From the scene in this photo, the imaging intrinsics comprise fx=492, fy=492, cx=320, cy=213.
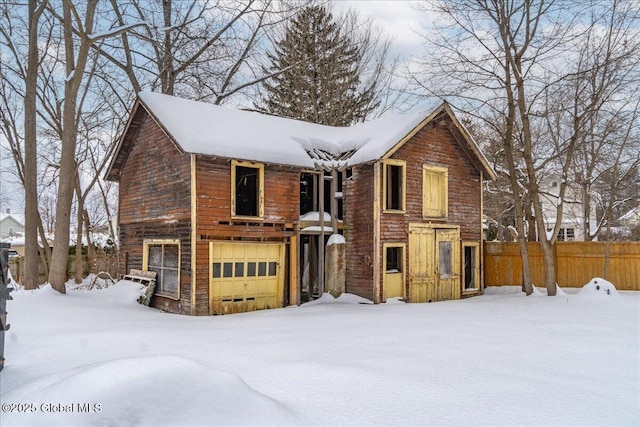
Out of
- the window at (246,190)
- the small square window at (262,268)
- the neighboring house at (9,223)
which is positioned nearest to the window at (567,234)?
the window at (246,190)

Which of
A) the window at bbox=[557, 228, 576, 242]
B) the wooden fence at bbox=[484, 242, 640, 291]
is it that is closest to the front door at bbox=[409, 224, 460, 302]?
the wooden fence at bbox=[484, 242, 640, 291]

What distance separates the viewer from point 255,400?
4902mm

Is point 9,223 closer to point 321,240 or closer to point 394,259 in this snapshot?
point 321,240

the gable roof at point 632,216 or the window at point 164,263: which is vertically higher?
the gable roof at point 632,216

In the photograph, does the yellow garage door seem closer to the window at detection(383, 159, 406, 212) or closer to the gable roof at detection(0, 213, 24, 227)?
the window at detection(383, 159, 406, 212)

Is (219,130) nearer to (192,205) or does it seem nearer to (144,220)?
(192,205)

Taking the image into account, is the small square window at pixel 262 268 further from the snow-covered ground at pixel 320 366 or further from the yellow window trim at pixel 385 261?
the yellow window trim at pixel 385 261

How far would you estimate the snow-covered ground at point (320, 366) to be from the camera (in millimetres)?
4617

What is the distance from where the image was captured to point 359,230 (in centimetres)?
1622

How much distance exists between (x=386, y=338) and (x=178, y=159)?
806cm

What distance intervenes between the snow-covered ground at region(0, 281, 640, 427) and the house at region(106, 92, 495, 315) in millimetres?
1698

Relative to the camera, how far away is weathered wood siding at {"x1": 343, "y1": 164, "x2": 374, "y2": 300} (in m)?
15.8

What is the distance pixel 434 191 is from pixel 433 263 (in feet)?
8.45

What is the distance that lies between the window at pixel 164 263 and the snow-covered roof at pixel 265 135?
10.3ft
